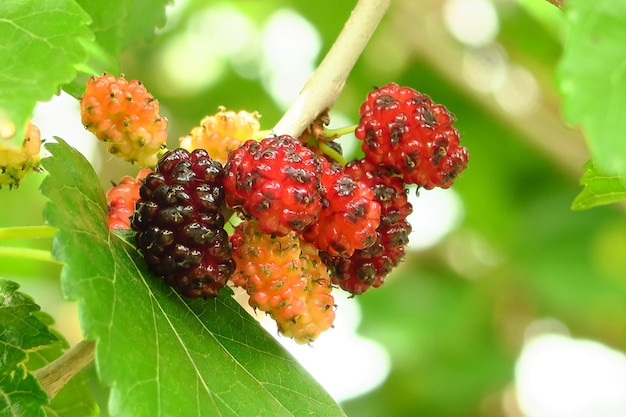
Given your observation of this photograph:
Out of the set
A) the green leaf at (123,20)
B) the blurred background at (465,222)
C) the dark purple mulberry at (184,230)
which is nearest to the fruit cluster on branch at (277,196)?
the dark purple mulberry at (184,230)

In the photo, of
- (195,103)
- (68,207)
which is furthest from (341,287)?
(195,103)

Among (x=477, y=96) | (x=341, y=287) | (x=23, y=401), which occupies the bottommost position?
(x=23, y=401)

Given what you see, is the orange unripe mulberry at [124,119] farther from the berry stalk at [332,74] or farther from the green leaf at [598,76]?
the green leaf at [598,76]

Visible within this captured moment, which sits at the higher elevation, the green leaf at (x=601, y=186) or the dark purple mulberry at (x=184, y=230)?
the green leaf at (x=601, y=186)

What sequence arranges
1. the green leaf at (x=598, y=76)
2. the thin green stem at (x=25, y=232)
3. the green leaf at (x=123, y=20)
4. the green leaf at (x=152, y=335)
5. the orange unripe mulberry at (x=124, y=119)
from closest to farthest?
the green leaf at (x=598, y=76), the green leaf at (x=152, y=335), the thin green stem at (x=25, y=232), the orange unripe mulberry at (x=124, y=119), the green leaf at (x=123, y=20)

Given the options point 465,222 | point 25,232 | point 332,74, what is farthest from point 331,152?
point 465,222

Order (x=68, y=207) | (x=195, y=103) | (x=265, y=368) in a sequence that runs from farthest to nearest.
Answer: (x=195, y=103) → (x=265, y=368) → (x=68, y=207)

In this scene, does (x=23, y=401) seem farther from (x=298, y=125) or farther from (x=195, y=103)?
(x=195, y=103)
